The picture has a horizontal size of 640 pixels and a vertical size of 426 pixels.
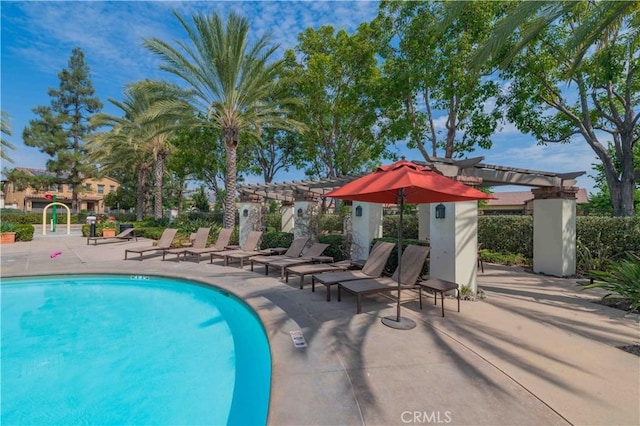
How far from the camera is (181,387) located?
4133 millimetres

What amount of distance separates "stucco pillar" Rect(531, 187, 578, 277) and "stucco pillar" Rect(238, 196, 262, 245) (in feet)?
38.3

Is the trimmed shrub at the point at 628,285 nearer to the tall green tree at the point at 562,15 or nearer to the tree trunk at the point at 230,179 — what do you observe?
the tall green tree at the point at 562,15

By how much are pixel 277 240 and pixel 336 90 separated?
11.2m

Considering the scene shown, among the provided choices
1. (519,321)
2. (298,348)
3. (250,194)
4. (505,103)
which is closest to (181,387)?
(298,348)

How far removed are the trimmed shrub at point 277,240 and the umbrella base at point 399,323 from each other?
25.9ft

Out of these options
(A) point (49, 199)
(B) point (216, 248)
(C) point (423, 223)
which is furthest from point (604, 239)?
(A) point (49, 199)

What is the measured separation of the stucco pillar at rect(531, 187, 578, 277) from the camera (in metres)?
9.46

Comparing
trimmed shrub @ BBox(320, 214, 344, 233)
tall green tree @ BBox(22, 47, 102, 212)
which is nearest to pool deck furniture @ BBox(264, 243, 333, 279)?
trimmed shrub @ BBox(320, 214, 344, 233)

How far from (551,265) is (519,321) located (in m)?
5.88

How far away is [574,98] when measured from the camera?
13727 millimetres

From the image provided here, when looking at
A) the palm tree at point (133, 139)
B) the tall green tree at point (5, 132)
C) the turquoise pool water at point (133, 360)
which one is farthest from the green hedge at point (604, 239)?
the tall green tree at point (5, 132)

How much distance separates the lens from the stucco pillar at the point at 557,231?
946 cm

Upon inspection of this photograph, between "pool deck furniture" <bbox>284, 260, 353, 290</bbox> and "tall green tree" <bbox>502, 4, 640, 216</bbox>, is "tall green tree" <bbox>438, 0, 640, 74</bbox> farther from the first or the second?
"pool deck furniture" <bbox>284, 260, 353, 290</bbox>

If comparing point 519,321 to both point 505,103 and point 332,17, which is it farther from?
point 332,17
